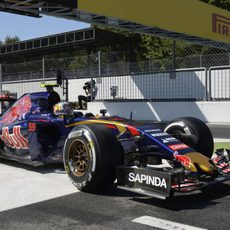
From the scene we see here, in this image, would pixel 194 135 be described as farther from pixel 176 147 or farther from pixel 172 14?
pixel 172 14

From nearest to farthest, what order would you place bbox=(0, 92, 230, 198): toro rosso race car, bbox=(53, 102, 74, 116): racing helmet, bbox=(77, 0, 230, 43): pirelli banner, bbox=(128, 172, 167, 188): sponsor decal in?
bbox=(128, 172, 167, 188): sponsor decal, bbox=(0, 92, 230, 198): toro rosso race car, bbox=(53, 102, 74, 116): racing helmet, bbox=(77, 0, 230, 43): pirelli banner

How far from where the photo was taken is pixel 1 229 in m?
3.74

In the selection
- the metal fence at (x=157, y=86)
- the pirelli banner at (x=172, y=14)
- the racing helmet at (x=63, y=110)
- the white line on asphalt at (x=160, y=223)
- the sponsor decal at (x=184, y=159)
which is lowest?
the white line on asphalt at (x=160, y=223)

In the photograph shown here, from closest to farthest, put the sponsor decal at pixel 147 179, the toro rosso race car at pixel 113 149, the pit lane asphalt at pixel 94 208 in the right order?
the pit lane asphalt at pixel 94 208 → the sponsor decal at pixel 147 179 → the toro rosso race car at pixel 113 149

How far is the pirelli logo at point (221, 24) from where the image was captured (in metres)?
18.5

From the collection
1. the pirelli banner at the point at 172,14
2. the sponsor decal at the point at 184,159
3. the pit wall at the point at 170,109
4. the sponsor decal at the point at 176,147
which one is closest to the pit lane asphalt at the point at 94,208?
the sponsor decal at the point at 184,159

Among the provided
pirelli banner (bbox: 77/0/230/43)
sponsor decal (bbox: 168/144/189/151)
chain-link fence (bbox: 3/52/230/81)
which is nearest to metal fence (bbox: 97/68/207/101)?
chain-link fence (bbox: 3/52/230/81)

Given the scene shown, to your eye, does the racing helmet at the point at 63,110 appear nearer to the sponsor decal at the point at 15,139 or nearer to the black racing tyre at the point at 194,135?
the sponsor decal at the point at 15,139

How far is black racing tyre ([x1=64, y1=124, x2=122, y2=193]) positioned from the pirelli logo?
14.6 meters

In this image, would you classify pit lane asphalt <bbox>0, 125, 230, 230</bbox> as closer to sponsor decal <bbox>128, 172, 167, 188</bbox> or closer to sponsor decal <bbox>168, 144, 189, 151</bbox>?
sponsor decal <bbox>128, 172, 167, 188</bbox>

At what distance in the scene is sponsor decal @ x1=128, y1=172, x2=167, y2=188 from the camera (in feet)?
13.7

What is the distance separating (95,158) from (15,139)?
232 cm

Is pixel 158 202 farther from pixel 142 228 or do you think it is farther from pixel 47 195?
pixel 47 195

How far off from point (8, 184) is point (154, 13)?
1099cm
